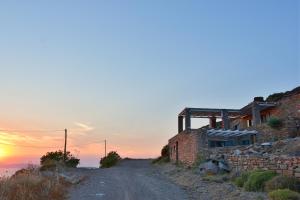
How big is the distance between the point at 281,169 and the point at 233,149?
8.05 m

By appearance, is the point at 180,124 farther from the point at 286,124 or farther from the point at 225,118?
the point at 286,124

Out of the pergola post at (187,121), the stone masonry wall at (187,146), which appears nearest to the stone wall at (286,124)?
the stone masonry wall at (187,146)

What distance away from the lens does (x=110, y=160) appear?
159ft

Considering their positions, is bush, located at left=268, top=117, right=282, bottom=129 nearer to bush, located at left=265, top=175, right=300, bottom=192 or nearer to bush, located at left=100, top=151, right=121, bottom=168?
bush, located at left=265, top=175, right=300, bottom=192

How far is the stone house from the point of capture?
89.7ft

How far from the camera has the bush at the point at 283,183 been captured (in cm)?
1298

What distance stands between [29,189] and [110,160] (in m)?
→ 34.7

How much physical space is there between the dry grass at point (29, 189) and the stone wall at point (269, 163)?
913 cm

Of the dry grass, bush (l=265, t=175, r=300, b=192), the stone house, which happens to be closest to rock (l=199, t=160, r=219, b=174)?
the stone house

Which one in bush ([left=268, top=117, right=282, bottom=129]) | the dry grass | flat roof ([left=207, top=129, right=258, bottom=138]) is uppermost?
bush ([left=268, top=117, right=282, bottom=129])

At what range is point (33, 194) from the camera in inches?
527

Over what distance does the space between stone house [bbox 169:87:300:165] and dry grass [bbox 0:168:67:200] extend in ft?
46.2

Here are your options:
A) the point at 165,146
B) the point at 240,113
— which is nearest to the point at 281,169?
the point at 240,113

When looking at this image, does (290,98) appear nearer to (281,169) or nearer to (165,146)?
(281,169)
